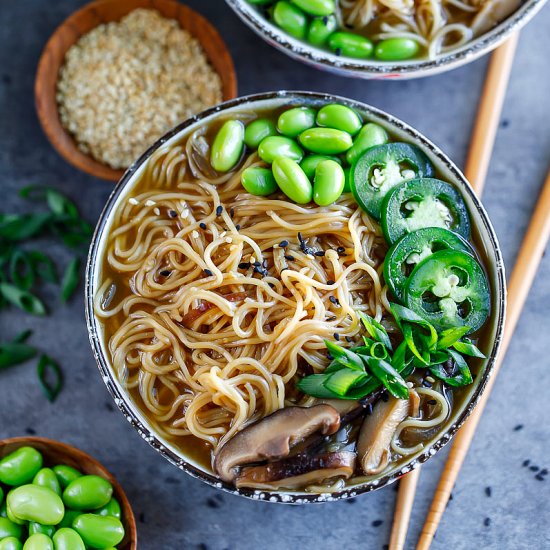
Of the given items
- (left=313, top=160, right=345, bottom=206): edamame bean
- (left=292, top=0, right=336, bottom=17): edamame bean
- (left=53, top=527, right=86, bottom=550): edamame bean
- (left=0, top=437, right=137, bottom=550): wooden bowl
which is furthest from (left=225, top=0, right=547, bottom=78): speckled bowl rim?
(left=53, top=527, right=86, bottom=550): edamame bean

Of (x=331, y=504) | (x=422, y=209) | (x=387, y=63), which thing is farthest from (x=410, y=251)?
(x=331, y=504)

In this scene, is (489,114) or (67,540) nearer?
(67,540)

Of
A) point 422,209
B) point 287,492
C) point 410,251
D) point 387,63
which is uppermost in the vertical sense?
point 387,63

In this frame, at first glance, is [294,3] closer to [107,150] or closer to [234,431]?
[107,150]

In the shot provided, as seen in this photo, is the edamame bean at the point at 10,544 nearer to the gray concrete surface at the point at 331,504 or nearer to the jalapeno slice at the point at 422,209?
the gray concrete surface at the point at 331,504

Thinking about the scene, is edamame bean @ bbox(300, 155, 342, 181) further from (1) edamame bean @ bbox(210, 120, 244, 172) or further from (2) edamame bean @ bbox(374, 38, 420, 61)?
(2) edamame bean @ bbox(374, 38, 420, 61)

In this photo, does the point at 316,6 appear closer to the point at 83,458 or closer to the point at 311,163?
the point at 311,163

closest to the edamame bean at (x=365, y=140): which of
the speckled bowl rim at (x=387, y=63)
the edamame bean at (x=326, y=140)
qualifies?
the edamame bean at (x=326, y=140)
